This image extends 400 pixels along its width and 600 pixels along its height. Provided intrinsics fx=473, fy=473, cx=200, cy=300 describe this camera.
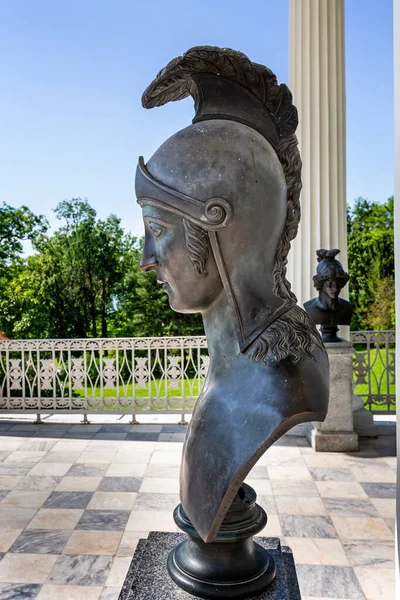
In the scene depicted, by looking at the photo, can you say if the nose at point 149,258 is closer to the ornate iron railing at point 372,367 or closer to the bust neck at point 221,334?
the bust neck at point 221,334

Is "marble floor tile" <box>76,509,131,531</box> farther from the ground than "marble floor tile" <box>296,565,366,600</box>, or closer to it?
closer to it

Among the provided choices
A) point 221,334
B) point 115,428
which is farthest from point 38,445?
point 221,334

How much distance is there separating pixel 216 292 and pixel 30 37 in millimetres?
18071

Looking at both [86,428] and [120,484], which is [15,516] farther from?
[86,428]

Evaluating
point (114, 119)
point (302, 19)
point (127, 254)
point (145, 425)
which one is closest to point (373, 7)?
point (114, 119)

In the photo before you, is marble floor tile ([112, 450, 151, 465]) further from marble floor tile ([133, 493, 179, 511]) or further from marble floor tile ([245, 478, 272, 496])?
marble floor tile ([245, 478, 272, 496])

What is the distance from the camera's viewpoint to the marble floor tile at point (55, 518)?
2.96m

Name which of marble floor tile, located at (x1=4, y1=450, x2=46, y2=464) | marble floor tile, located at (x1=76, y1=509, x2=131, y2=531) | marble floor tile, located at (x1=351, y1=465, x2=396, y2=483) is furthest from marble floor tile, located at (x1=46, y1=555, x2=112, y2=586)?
marble floor tile, located at (x1=351, y1=465, x2=396, y2=483)

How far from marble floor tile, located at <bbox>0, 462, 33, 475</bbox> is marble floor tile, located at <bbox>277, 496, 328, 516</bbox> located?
213cm

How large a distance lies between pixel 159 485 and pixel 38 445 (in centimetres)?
171

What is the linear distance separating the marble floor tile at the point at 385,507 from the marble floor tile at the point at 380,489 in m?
0.07

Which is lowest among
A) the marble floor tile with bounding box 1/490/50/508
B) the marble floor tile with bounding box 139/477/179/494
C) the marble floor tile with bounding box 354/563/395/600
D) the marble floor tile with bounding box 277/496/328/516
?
the marble floor tile with bounding box 139/477/179/494

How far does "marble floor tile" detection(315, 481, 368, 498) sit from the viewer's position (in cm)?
337

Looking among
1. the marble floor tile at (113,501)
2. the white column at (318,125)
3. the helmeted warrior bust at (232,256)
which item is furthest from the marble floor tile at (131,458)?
the helmeted warrior bust at (232,256)
